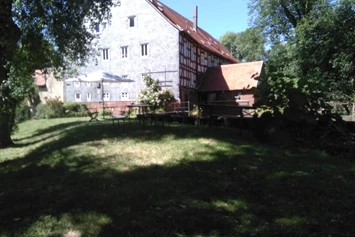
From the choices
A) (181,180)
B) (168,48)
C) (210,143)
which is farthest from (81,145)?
(168,48)

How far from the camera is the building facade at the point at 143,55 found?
2366 centimetres

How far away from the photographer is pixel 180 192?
4129 mm

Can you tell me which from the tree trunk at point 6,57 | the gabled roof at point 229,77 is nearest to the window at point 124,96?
the gabled roof at point 229,77

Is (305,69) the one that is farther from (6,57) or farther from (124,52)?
(6,57)

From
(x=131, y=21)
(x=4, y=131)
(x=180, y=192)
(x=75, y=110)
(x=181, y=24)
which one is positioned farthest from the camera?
(x=181, y=24)

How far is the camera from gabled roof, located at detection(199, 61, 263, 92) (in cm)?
2562

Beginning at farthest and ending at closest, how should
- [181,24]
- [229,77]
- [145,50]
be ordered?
[181,24]
[229,77]
[145,50]

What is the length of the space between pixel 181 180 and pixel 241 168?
113cm

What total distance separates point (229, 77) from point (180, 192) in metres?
23.4

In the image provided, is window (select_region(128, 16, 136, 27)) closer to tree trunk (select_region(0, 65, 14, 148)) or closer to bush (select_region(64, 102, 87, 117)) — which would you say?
bush (select_region(64, 102, 87, 117))

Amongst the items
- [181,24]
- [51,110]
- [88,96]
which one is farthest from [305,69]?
[51,110]

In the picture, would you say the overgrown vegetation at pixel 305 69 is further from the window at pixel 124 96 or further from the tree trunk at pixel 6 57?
the window at pixel 124 96

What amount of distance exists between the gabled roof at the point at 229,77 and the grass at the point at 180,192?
19.3m

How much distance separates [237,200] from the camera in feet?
12.5
